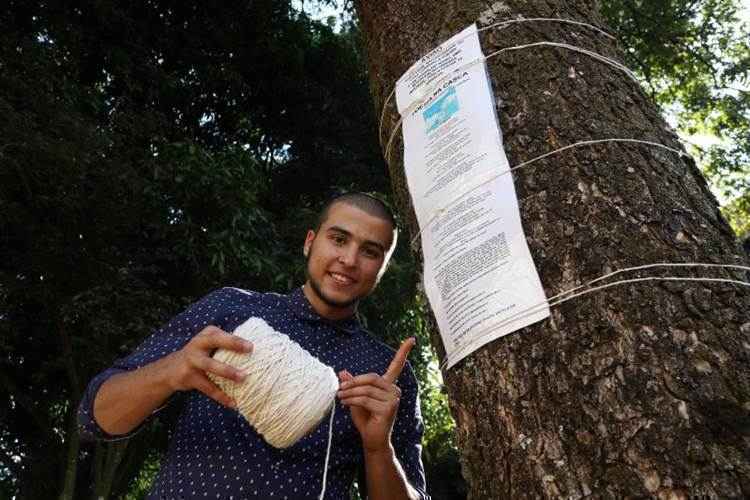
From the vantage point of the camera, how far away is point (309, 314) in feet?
6.89

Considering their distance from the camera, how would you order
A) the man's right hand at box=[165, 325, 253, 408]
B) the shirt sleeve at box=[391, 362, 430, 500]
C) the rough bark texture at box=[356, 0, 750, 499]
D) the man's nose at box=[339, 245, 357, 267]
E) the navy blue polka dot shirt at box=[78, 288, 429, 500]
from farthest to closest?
the man's nose at box=[339, 245, 357, 267] < the shirt sleeve at box=[391, 362, 430, 500] < the navy blue polka dot shirt at box=[78, 288, 429, 500] < the man's right hand at box=[165, 325, 253, 408] < the rough bark texture at box=[356, 0, 750, 499]

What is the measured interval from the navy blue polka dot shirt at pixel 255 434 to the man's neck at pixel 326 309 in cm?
2

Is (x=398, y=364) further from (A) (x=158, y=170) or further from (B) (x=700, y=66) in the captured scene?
(B) (x=700, y=66)

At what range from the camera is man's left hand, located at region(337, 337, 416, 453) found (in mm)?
1525

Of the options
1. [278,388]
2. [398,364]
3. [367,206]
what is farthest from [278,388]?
[367,206]

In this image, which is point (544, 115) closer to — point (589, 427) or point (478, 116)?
point (478, 116)

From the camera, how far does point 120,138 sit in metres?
6.03

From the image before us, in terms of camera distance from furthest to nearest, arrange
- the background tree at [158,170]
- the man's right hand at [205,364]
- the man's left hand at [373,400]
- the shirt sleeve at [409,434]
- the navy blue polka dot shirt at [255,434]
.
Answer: the background tree at [158,170]
the shirt sleeve at [409,434]
the navy blue polka dot shirt at [255,434]
the man's left hand at [373,400]
the man's right hand at [205,364]

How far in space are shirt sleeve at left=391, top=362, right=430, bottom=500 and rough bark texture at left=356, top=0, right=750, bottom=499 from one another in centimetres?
64

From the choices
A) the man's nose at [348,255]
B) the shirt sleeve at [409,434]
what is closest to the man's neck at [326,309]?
the man's nose at [348,255]

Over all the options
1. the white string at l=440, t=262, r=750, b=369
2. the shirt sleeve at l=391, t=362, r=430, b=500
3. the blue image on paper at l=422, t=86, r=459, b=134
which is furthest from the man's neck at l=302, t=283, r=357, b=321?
the white string at l=440, t=262, r=750, b=369

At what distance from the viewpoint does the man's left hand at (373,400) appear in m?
1.53

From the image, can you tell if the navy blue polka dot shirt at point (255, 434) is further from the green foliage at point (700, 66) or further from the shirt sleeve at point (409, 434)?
the green foliage at point (700, 66)

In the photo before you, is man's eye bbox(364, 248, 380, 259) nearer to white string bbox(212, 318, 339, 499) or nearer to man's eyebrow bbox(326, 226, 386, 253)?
man's eyebrow bbox(326, 226, 386, 253)
